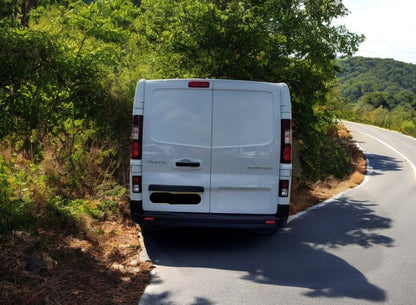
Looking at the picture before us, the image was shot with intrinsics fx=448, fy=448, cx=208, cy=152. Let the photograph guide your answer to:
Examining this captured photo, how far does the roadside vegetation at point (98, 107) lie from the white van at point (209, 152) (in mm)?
982

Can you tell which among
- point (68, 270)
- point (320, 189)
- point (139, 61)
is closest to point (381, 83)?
point (320, 189)

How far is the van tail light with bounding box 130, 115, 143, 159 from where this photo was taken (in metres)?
5.69

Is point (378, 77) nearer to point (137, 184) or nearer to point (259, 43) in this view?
point (259, 43)

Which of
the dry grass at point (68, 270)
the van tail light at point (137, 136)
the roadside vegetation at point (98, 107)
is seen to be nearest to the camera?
the dry grass at point (68, 270)

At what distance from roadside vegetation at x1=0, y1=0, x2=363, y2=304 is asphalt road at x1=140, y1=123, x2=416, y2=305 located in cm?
50

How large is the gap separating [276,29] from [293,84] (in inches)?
58.2

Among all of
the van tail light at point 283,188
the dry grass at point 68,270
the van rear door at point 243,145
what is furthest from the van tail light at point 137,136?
the van tail light at point 283,188

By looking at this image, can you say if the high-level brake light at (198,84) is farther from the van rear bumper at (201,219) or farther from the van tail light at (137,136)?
the van rear bumper at (201,219)

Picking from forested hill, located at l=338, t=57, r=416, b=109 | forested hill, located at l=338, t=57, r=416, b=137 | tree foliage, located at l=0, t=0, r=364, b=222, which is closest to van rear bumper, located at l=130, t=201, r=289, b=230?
tree foliage, located at l=0, t=0, r=364, b=222

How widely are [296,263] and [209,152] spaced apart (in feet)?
5.98

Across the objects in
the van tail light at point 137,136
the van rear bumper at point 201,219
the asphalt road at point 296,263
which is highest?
the van tail light at point 137,136

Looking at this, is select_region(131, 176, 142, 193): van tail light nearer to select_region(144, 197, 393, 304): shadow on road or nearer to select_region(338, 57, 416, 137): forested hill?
select_region(144, 197, 393, 304): shadow on road

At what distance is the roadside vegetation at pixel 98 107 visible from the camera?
16.3ft

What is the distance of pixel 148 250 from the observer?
6.02 metres
